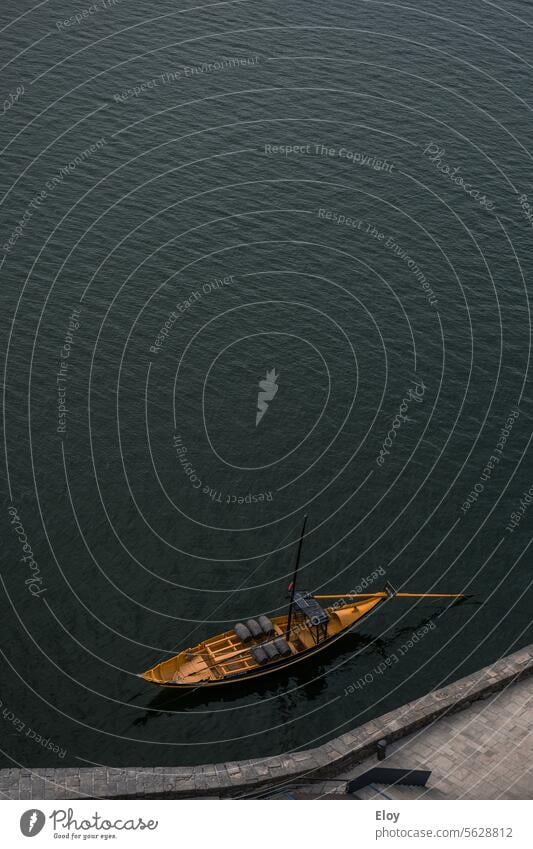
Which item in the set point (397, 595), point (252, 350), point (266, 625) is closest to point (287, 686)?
point (266, 625)

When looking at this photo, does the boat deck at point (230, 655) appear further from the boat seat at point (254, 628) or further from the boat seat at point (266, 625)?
A: the boat seat at point (254, 628)

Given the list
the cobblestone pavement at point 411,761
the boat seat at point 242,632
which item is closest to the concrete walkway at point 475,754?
the cobblestone pavement at point 411,761

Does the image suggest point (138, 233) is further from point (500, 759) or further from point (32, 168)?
point (500, 759)

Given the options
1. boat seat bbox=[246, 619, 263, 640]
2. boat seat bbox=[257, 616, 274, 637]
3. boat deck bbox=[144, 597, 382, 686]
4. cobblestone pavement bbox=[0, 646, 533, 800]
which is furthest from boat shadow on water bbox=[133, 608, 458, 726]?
cobblestone pavement bbox=[0, 646, 533, 800]

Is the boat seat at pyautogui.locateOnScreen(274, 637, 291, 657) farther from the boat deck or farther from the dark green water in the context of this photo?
the dark green water

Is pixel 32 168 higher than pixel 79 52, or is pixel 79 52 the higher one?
pixel 79 52

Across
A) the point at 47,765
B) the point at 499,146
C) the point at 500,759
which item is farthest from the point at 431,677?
the point at 499,146
